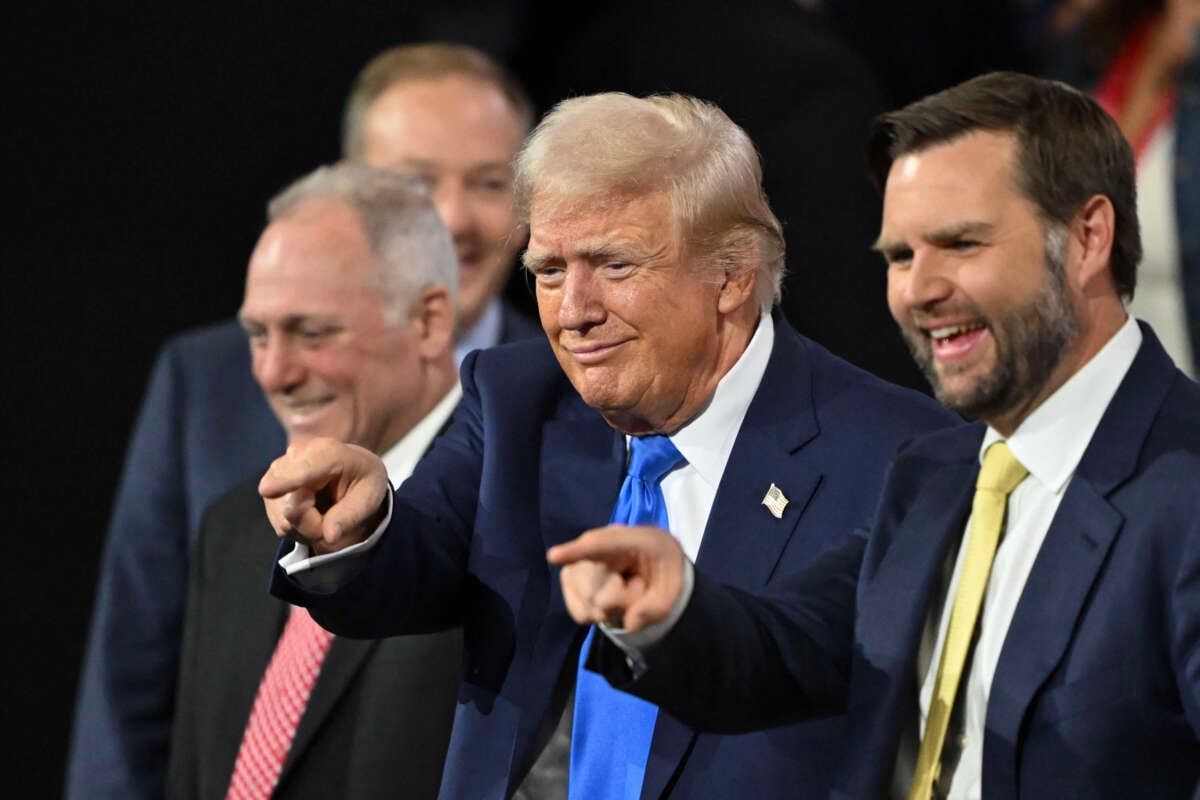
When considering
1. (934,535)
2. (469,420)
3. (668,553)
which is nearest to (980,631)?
(934,535)

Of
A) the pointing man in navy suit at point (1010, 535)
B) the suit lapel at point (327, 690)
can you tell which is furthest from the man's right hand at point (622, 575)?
the suit lapel at point (327, 690)

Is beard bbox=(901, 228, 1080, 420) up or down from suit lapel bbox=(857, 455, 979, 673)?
up

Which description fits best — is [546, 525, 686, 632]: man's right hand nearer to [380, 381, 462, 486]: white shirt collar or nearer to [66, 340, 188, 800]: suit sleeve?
[380, 381, 462, 486]: white shirt collar

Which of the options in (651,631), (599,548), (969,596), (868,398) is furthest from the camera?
(868,398)

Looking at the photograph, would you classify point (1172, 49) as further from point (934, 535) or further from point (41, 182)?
point (41, 182)

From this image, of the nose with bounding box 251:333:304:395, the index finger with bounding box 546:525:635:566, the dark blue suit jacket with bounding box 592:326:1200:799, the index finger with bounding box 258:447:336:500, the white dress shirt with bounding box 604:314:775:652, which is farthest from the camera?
the nose with bounding box 251:333:304:395

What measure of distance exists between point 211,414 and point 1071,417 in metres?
1.96

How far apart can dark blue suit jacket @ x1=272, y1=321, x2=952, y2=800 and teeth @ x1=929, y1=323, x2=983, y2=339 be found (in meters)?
0.15

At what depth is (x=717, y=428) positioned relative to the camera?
2270mm

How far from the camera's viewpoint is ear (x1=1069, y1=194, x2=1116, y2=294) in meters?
2.16

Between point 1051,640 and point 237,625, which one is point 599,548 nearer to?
point 1051,640

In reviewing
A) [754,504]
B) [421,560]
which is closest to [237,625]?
[421,560]

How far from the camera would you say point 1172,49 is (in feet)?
11.8

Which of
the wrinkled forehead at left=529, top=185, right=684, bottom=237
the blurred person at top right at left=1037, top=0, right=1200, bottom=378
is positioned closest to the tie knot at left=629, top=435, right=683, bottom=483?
the wrinkled forehead at left=529, top=185, right=684, bottom=237
